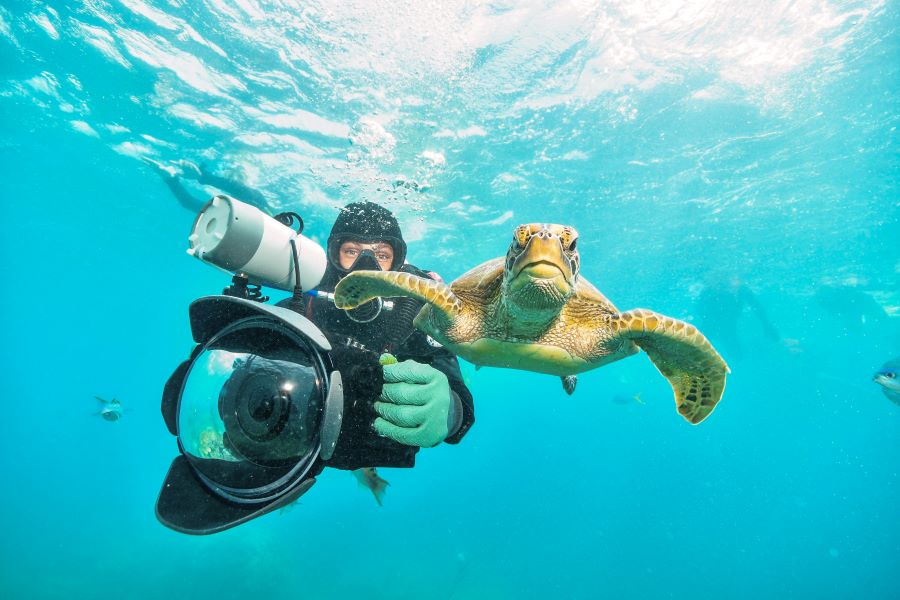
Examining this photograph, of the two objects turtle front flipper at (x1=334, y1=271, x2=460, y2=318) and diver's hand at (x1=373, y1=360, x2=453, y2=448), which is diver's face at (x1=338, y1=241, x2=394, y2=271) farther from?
diver's hand at (x1=373, y1=360, x2=453, y2=448)

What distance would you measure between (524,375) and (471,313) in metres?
54.3

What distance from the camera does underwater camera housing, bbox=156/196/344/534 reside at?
1.34 metres

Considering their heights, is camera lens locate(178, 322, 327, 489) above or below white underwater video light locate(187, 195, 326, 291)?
below

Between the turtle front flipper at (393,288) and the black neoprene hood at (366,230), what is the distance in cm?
159

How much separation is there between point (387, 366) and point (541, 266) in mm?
1048

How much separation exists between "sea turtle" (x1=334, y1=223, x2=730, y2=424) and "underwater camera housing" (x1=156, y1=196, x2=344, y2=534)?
3.58ft

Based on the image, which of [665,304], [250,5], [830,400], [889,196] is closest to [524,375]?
[665,304]

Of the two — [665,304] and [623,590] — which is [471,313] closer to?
[665,304]

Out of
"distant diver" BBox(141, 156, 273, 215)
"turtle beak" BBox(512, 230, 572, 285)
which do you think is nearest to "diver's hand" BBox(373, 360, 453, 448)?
"turtle beak" BBox(512, 230, 572, 285)

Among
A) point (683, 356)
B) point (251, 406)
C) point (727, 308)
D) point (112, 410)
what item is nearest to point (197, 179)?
point (112, 410)

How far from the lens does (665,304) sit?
2602cm

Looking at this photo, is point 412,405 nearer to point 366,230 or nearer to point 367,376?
point 367,376

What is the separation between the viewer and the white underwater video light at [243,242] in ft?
7.30

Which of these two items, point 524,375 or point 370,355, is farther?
point 524,375
